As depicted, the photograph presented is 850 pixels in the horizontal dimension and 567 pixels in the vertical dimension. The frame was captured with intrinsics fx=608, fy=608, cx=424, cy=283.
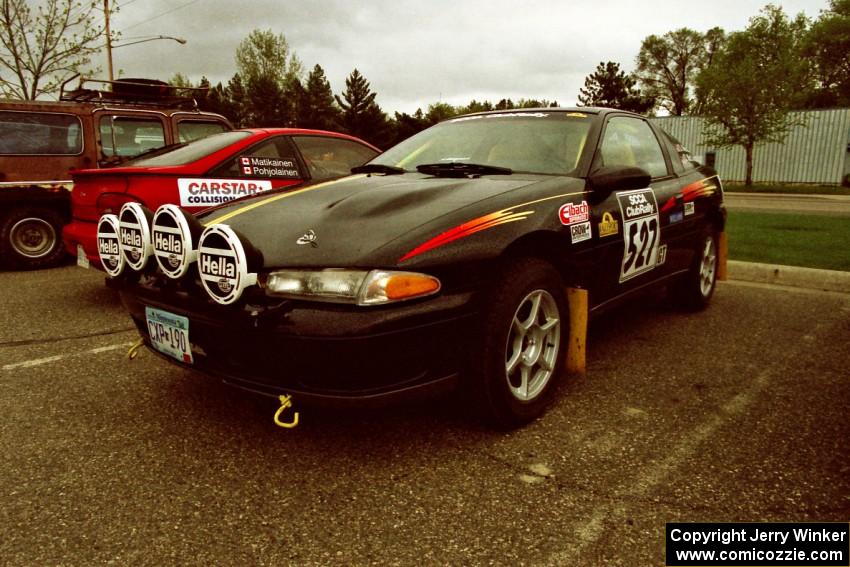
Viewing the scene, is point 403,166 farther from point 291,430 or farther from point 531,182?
point 291,430

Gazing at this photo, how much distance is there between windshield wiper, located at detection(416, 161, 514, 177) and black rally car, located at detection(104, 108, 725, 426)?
0.01 metres

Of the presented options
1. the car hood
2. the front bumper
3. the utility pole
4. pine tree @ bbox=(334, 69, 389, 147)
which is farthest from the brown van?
pine tree @ bbox=(334, 69, 389, 147)

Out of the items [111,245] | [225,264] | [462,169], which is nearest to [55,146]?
[111,245]

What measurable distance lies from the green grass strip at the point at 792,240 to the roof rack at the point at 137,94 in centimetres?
654

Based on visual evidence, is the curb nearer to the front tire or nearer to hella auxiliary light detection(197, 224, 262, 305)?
the front tire

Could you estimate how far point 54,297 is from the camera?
512 cm

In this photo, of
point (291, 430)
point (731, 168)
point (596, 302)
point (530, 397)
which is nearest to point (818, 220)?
point (596, 302)

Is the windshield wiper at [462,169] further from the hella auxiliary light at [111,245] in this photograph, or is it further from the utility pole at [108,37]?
the utility pole at [108,37]

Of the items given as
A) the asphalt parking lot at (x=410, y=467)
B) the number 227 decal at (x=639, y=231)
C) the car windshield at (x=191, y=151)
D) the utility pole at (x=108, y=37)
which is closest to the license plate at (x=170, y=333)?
the asphalt parking lot at (x=410, y=467)

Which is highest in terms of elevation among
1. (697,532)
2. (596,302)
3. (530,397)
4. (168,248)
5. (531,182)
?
(531,182)

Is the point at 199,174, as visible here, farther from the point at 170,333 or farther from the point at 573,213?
the point at 573,213

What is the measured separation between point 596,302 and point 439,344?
124cm

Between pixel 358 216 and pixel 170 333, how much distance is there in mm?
880

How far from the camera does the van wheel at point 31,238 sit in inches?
254
